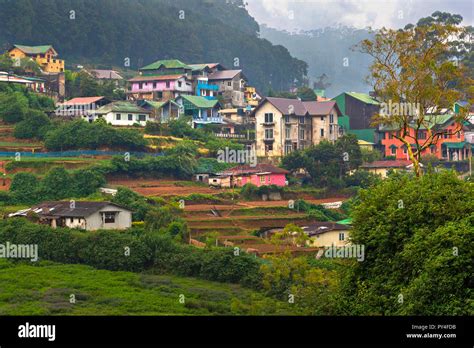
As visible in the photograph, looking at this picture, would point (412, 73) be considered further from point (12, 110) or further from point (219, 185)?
point (12, 110)

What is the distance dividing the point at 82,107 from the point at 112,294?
77.1ft

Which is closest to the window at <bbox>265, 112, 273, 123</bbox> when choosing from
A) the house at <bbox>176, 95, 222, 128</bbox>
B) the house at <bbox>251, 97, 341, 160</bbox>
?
the house at <bbox>251, 97, 341, 160</bbox>

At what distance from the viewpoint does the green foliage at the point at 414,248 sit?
42.8 feet

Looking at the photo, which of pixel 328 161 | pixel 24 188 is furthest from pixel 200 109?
pixel 24 188

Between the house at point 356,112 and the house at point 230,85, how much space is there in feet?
23.7

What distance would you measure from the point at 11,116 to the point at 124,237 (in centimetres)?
1544

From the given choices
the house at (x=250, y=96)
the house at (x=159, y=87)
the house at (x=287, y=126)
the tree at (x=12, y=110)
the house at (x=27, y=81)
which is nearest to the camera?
the tree at (x=12, y=110)

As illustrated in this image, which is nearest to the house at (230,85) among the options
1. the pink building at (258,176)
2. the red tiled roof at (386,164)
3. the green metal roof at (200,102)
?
the green metal roof at (200,102)

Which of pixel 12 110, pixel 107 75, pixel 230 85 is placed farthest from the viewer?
pixel 107 75

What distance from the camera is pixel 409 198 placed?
50.5 feet

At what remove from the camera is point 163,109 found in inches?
1837

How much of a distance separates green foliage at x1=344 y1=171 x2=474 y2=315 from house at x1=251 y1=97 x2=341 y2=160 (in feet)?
88.0

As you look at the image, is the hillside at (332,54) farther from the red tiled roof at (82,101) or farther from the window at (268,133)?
the red tiled roof at (82,101)
